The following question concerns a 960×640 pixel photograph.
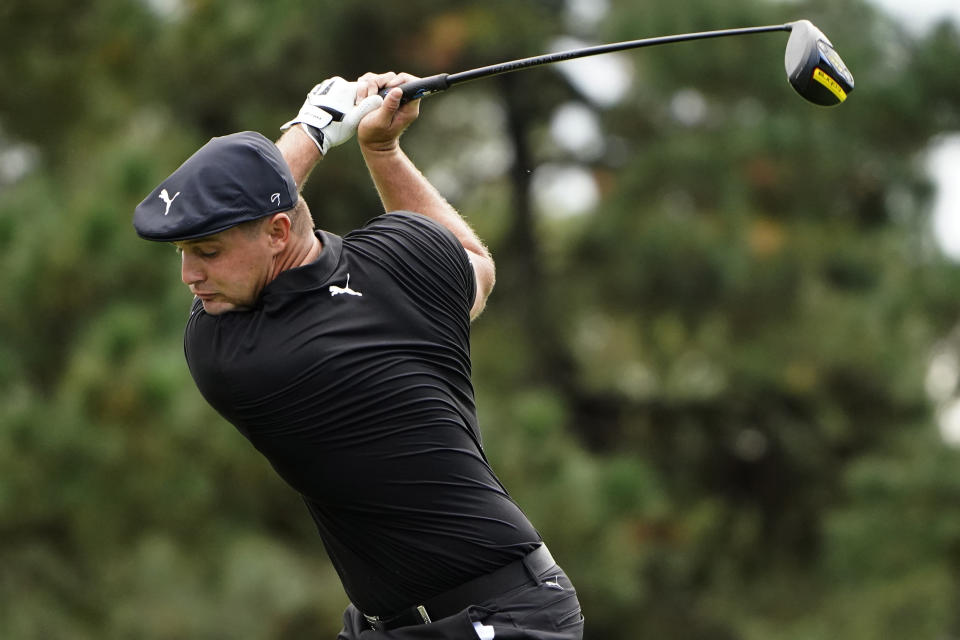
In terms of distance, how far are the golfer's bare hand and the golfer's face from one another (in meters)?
0.68

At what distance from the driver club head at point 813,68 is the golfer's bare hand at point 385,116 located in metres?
1.08

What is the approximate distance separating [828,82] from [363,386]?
1675 millimetres

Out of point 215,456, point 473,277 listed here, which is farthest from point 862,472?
point 473,277

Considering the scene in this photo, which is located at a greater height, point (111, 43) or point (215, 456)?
point (111, 43)

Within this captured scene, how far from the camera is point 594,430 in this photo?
1648 cm

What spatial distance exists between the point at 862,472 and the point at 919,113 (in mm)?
3290

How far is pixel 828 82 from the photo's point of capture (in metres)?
4.26

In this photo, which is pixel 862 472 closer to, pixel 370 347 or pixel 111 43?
pixel 111 43

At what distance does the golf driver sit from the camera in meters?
4.07

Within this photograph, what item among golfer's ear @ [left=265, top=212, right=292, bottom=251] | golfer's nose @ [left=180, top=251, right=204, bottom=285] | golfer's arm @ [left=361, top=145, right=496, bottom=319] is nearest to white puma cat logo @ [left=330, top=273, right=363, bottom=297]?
golfer's ear @ [left=265, top=212, right=292, bottom=251]

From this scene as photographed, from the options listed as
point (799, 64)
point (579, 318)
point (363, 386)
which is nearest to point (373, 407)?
point (363, 386)

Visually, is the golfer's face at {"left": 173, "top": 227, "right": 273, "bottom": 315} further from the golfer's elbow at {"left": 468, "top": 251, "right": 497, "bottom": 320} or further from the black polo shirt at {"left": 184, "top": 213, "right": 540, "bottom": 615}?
the golfer's elbow at {"left": 468, "top": 251, "right": 497, "bottom": 320}

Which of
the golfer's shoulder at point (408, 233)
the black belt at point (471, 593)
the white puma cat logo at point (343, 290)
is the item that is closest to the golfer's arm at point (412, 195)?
the golfer's shoulder at point (408, 233)

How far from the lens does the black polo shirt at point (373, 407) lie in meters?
3.49
